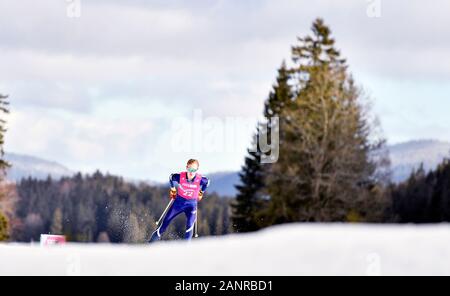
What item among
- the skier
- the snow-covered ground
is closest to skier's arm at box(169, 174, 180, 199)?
the skier

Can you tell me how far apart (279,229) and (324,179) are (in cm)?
4763

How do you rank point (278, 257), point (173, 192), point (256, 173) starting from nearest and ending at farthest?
point (278, 257) < point (173, 192) < point (256, 173)

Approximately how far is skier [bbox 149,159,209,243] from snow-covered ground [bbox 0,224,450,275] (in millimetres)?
6553

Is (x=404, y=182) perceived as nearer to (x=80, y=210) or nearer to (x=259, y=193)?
(x=259, y=193)

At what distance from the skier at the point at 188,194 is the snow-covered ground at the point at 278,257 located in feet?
21.5

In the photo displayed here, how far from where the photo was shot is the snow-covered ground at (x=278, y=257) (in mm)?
8289

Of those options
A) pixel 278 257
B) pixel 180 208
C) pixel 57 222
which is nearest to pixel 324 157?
pixel 180 208

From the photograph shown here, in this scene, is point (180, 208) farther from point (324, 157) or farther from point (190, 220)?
point (324, 157)

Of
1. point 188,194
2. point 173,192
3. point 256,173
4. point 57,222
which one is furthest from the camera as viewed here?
point 57,222

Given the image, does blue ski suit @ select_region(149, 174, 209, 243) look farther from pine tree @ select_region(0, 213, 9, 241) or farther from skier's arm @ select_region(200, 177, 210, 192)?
pine tree @ select_region(0, 213, 9, 241)

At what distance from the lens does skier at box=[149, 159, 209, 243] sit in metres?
16.1

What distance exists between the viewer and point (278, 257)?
860 centimetres

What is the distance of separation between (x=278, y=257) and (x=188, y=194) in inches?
310
